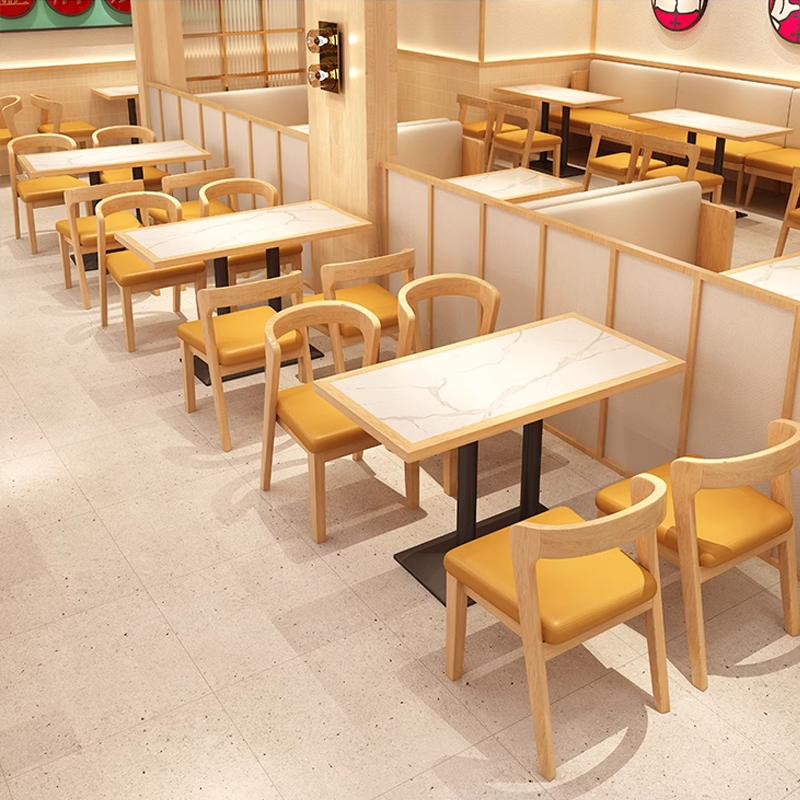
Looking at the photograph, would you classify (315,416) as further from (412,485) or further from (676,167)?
(676,167)

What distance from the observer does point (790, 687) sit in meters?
2.80

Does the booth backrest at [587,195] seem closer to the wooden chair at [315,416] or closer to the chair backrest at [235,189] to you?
the wooden chair at [315,416]

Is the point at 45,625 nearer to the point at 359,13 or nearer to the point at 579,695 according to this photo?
the point at 579,695

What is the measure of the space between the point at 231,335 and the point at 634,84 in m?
6.29

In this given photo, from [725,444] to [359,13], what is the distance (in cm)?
267

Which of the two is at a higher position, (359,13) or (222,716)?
(359,13)

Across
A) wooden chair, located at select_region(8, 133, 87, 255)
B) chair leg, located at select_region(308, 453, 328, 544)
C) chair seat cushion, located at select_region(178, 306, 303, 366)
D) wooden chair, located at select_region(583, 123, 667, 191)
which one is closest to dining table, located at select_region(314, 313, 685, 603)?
chair leg, located at select_region(308, 453, 328, 544)

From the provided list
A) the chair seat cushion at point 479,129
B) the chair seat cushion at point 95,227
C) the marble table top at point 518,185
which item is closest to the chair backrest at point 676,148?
the marble table top at point 518,185

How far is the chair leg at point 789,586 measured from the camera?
2.94 metres

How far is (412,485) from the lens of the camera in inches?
143

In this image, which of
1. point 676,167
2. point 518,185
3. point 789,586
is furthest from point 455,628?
point 676,167

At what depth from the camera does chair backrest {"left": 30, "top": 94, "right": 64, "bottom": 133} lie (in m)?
8.36

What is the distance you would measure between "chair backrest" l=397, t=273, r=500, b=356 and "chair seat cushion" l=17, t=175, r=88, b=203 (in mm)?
3393

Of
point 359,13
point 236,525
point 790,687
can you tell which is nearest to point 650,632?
point 790,687
